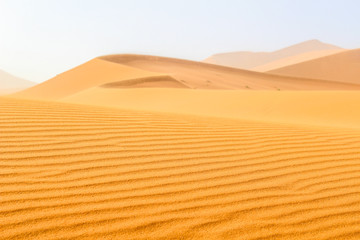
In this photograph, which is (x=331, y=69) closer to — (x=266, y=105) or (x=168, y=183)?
(x=266, y=105)

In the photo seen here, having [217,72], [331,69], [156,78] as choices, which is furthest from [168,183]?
[331,69]

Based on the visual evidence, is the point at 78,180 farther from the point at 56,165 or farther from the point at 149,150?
the point at 149,150

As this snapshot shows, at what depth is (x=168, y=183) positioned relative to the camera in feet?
9.23

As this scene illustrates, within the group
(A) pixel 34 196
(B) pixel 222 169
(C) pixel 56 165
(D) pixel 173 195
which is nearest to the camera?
(A) pixel 34 196

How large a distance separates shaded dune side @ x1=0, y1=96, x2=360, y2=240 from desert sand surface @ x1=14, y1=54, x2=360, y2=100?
19.0 meters

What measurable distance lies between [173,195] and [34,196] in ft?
2.96

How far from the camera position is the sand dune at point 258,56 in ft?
440

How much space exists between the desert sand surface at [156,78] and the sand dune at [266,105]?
7.68 meters

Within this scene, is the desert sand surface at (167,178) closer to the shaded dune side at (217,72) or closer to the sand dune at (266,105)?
the sand dune at (266,105)

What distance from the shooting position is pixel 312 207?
259cm

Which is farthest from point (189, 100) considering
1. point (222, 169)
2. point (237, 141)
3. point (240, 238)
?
point (240, 238)

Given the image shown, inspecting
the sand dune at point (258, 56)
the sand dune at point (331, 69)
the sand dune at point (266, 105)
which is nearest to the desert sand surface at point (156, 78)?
the sand dune at point (266, 105)

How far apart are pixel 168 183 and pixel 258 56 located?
464 feet

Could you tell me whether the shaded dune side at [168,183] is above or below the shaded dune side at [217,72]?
below
